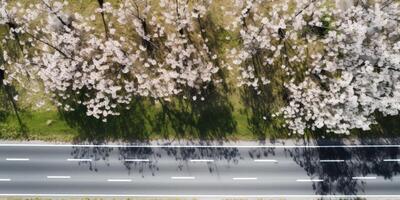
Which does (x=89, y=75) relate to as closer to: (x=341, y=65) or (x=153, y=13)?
(x=153, y=13)

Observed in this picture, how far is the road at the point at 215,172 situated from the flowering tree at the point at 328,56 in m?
3.40

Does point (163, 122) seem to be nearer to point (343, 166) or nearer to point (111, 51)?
point (111, 51)

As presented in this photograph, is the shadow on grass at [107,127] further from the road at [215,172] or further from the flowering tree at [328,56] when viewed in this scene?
the flowering tree at [328,56]

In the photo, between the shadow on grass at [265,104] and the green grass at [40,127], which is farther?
the green grass at [40,127]

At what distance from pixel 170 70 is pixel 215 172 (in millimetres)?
10471

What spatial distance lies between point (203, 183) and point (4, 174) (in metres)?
18.9

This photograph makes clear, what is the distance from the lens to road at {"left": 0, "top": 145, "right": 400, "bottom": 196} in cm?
4391

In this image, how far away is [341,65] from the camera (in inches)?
1674

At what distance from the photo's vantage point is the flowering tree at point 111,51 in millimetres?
43469

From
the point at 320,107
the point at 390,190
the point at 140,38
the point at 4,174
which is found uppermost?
the point at 140,38

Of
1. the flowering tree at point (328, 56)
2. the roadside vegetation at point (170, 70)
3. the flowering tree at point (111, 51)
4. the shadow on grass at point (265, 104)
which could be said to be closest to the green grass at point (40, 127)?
the roadside vegetation at point (170, 70)

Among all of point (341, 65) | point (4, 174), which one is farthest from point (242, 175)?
point (4, 174)

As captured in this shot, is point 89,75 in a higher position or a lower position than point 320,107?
higher

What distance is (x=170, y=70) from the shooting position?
44.0m
